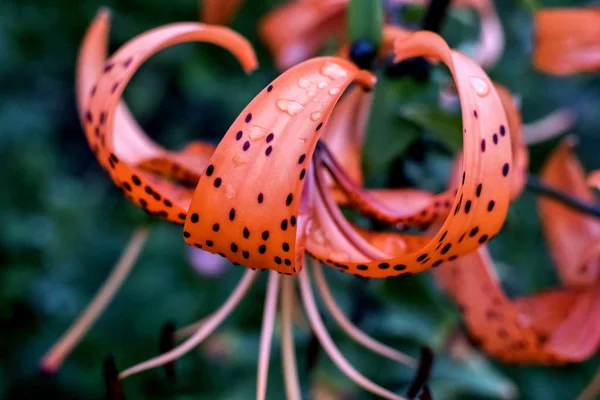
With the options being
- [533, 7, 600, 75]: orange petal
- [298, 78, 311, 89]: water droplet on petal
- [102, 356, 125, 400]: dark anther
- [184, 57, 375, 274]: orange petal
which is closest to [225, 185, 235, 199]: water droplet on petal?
[184, 57, 375, 274]: orange petal

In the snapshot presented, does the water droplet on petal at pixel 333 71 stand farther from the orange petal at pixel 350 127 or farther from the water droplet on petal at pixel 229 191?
the orange petal at pixel 350 127

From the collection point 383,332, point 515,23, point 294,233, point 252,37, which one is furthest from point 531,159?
point 294,233

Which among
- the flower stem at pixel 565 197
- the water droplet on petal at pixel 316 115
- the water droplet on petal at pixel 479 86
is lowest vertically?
the flower stem at pixel 565 197

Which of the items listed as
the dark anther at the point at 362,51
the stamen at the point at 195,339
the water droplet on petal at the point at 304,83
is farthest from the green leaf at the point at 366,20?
the stamen at the point at 195,339

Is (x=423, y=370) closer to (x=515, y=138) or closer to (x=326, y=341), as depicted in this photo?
(x=326, y=341)

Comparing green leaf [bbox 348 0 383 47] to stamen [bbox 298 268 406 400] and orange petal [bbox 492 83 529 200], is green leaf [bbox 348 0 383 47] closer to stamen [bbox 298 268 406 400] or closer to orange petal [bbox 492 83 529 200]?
orange petal [bbox 492 83 529 200]

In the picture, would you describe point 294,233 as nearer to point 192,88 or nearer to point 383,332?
point 383,332
